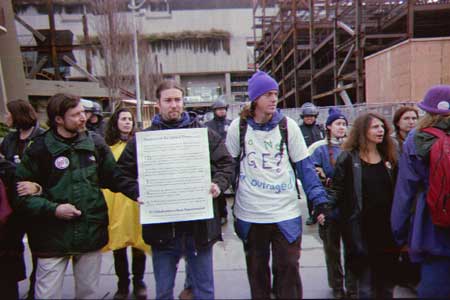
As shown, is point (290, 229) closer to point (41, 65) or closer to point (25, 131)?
point (25, 131)

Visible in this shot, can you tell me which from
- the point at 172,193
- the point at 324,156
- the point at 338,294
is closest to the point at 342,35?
the point at 324,156

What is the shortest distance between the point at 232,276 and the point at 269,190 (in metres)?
1.77

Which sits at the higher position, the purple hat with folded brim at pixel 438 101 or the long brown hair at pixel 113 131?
the purple hat with folded brim at pixel 438 101

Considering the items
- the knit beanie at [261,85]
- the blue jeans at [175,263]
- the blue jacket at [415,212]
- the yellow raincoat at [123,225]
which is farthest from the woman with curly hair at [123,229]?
the blue jacket at [415,212]

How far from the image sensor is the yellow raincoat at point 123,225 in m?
3.58

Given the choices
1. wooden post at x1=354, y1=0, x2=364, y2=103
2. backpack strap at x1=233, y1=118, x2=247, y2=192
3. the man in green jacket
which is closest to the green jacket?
the man in green jacket

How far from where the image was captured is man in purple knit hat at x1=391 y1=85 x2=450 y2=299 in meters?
2.56

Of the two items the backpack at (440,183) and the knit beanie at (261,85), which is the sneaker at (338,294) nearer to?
the backpack at (440,183)

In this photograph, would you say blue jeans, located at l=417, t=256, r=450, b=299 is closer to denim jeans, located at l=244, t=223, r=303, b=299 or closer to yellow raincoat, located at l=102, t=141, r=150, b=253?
denim jeans, located at l=244, t=223, r=303, b=299

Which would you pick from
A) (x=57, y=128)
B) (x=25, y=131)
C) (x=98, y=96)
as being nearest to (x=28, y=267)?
(x=25, y=131)

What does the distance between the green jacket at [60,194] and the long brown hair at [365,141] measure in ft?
7.45

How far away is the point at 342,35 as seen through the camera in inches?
917

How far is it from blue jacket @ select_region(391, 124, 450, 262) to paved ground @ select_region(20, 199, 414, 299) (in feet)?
3.31

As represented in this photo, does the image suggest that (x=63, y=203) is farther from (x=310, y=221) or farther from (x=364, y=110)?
(x=364, y=110)
